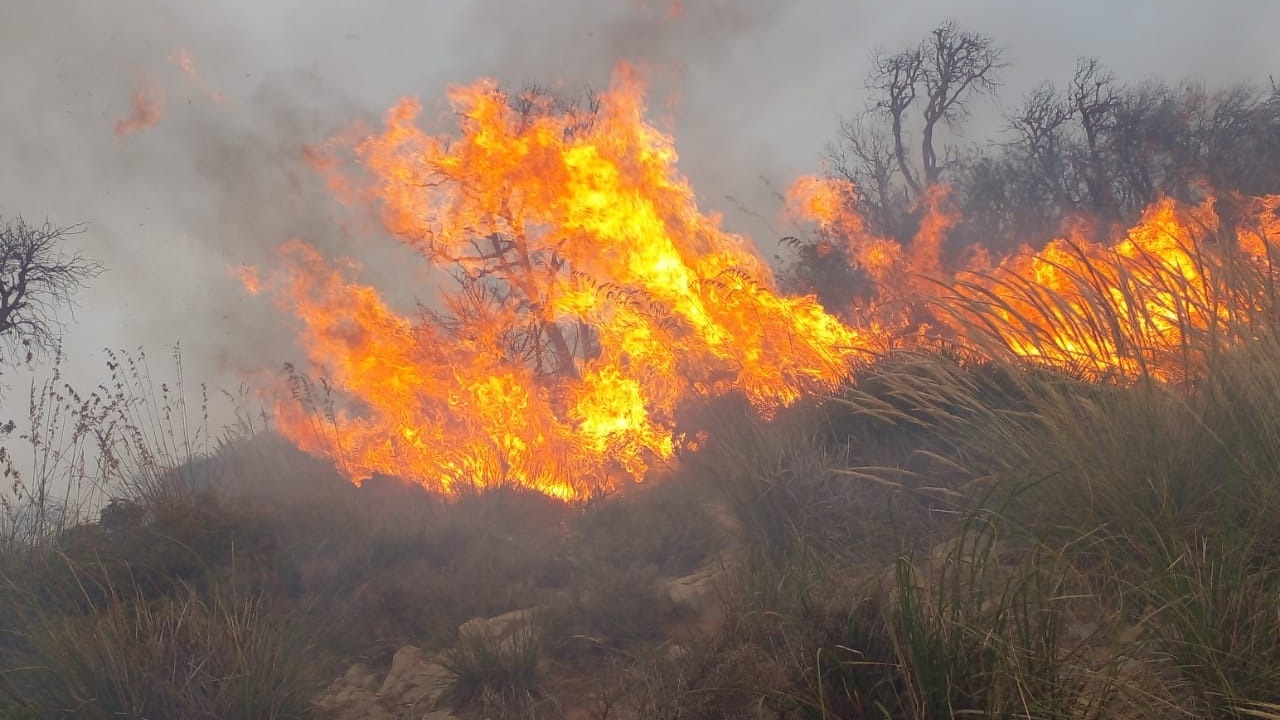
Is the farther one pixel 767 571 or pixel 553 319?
pixel 553 319

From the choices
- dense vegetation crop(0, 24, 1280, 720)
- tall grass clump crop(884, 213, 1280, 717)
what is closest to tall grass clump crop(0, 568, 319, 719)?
dense vegetation crop(0, 24, 1280, 720)

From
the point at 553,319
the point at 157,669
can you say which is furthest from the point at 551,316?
the point at 157,669

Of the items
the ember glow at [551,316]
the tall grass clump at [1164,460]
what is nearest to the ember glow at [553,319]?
Answer: the ember glow at [551,316]

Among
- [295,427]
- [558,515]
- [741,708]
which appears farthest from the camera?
[295,427]

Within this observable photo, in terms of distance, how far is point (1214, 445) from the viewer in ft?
11.1

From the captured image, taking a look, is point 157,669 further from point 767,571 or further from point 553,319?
point 553,319

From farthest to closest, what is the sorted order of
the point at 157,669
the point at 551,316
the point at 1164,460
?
the point at 551,316 → the point at 157,669 → the point at 1164,460

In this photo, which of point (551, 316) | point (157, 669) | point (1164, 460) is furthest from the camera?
point (551, 316)

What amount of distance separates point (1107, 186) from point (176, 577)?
24.5m

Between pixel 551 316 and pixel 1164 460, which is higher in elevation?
pixel 551 316

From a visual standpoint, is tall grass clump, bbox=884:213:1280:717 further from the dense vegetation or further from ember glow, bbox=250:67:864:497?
ember glow, bbox=250:67:864:497

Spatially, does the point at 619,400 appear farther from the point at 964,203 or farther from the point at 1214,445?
the point at 964,203

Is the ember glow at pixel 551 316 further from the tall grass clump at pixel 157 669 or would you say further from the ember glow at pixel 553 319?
the tall grass clump at pixel 157 669

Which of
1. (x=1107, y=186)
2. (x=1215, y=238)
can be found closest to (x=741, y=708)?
(x=1215, y=238)
